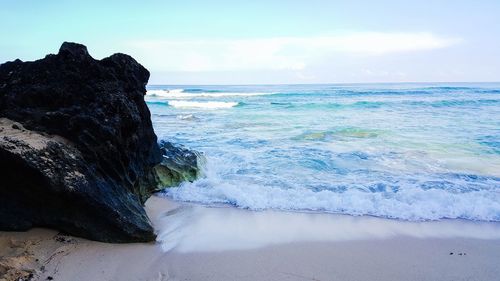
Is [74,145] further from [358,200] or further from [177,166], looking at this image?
[358,200]

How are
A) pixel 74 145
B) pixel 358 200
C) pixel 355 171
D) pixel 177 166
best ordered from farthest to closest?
1. pixel 355 171
2. pixel 177 166
3. pixel 358 200
4. pixel 74 145

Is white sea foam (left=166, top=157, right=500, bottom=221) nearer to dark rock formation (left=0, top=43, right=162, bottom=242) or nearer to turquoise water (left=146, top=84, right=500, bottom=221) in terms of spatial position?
turquoise water (left=146, top=84, right=500, bottom=221)

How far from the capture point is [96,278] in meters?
3.29

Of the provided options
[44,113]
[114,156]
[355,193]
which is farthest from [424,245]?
[44,113]

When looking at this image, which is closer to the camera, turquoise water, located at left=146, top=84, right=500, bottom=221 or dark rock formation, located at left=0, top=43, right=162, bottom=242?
dark rock formation, located at left=0, top=43, right=162, bottom=242

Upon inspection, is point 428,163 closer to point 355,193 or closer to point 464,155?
point 464,155

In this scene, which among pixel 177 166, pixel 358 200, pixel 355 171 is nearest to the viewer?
pixel 358 200

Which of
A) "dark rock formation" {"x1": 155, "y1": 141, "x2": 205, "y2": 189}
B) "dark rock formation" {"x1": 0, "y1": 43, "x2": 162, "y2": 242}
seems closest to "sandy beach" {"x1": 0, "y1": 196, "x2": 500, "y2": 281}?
"dark rock formation" {"x1": 0, "y1": 43, "x2": 162, "y2": 242}

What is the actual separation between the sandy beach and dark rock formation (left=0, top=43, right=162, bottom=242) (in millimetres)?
218

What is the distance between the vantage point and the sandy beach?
11.3 ft

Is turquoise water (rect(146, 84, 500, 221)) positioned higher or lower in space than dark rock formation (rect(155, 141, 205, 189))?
lower

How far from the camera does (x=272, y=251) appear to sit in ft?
13.0

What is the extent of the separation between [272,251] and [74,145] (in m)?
2.24

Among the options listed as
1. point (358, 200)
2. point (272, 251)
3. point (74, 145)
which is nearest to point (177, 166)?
point (74, 145)
